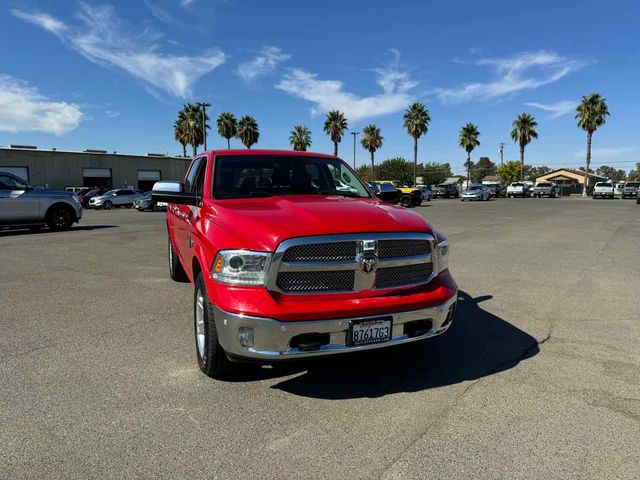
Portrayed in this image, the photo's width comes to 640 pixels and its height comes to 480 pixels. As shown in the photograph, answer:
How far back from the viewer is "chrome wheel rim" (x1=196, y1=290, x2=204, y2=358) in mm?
3788

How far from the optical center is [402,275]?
3504 mm

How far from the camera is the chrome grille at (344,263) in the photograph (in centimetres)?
314

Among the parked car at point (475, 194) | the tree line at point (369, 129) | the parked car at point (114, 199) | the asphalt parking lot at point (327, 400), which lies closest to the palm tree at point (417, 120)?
the tree line at point (369, 129)

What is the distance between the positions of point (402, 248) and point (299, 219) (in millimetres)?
794

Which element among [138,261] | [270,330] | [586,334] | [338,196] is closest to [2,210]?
[138,261]

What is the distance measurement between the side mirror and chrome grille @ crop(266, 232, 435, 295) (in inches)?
60.7

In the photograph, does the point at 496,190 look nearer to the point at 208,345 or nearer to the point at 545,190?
the point at 545,190

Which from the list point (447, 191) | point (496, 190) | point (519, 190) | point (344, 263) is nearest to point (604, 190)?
point (519, 190)

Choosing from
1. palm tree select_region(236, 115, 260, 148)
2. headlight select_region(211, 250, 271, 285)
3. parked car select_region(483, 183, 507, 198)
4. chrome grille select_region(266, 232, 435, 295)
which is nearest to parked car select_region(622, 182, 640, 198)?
parked car select_region(483, 183, 507, 198)

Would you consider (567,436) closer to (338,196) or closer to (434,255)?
(434,255)

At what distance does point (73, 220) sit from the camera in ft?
51.0

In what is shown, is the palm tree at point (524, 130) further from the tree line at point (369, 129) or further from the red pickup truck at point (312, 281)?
the red pickup truck at point (312, 281)

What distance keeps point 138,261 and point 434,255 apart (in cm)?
716

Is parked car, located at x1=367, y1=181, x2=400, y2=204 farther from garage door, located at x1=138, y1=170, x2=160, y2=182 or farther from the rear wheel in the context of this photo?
garage door, located at x1=138, y1=170, x2=160, y2=182
